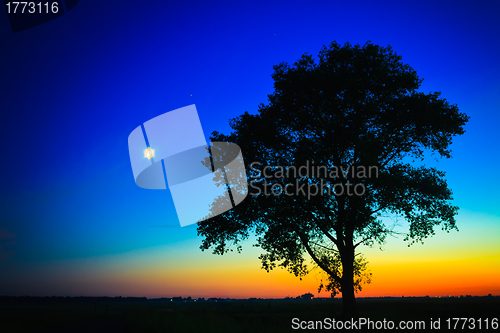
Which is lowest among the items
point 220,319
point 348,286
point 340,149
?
point 220,319

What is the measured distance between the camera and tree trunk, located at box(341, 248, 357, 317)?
17.9 m

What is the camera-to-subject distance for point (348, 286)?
60.1 feet

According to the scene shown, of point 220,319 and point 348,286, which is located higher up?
point 348,286

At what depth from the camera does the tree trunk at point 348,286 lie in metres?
17.9

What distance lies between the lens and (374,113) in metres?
17.6

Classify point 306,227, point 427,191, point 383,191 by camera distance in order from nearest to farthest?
point 383,191 → point 427,191 → point 306,227

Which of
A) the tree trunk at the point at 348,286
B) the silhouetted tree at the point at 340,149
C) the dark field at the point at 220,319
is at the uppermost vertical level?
the silhouetted tree at the point at 340,149

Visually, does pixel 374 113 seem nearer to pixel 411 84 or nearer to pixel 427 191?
pixel 411 84

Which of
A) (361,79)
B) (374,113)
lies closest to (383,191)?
(374,113)

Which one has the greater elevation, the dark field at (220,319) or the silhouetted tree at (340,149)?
the silhouetted tree at (340,149)

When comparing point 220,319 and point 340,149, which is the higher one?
point 340,149

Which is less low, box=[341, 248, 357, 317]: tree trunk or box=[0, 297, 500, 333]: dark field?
box=[341, 248, 357, 317]: tree trunk

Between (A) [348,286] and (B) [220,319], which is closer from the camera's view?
(A) [348,286]

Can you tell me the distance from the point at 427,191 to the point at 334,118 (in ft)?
21.8
